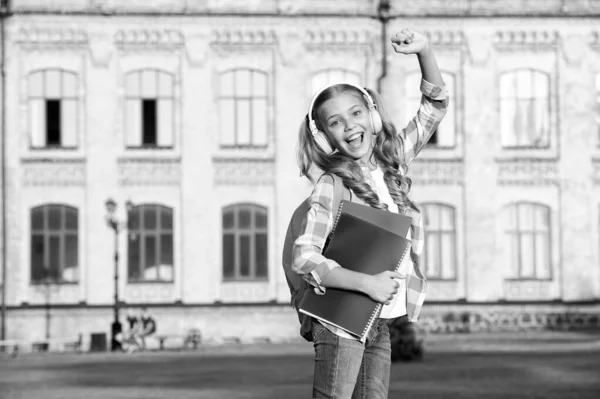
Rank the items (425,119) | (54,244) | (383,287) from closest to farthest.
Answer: (383,287) → (425,119) → (54,244)

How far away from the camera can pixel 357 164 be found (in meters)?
6.02

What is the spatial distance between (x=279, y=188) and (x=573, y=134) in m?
8.43

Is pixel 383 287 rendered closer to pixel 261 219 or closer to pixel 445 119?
pixel 261 219

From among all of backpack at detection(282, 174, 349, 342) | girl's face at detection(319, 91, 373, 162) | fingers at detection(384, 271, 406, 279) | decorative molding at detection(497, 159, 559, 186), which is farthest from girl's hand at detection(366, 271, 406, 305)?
decorative molding at detection(497, 159, 559, 186)

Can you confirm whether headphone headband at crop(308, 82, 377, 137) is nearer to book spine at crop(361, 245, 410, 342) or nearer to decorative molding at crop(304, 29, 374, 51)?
book spine at crop(361, 245, 410, 342)

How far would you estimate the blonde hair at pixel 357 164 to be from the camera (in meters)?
5.91

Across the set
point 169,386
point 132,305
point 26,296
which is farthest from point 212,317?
point 169,386

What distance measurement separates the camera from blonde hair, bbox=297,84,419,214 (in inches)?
233

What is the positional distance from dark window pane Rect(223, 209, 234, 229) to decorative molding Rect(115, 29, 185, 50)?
4.76m

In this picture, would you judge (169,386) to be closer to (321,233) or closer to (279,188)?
(321,233)

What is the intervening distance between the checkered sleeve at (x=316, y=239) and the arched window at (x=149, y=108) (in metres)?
31.9

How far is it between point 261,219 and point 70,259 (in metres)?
5.34

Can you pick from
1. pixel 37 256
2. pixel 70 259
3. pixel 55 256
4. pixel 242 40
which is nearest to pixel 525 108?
pixel 242 40

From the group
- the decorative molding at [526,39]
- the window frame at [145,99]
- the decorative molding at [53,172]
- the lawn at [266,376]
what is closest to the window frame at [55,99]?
the decorative molding at [53,172]
